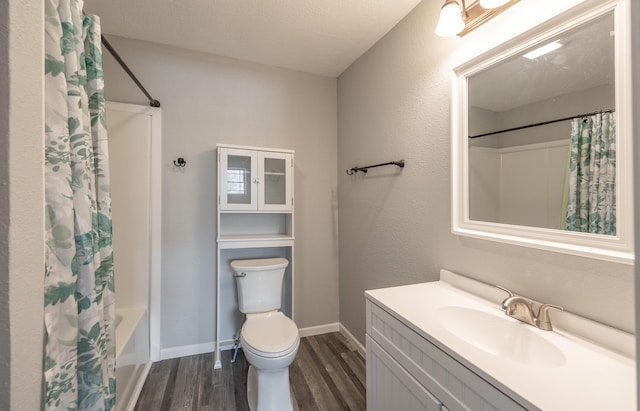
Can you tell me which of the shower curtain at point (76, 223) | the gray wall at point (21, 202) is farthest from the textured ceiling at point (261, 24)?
the gray wall at point (21, 202)

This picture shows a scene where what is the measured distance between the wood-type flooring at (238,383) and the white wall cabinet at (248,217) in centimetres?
16

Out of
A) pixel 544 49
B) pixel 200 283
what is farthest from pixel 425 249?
pixel 200 283

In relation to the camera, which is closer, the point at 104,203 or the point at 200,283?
the point at 104,203

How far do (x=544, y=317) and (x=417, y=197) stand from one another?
0.81 metres

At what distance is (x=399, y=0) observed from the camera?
156 centimetres

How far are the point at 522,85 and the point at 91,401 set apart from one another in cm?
197

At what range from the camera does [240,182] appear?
207 cm

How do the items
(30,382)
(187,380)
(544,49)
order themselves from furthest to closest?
(187,380)
(544,49)
(30,382)

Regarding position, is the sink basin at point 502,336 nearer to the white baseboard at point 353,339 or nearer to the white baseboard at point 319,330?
the white baseboard at point 353,339

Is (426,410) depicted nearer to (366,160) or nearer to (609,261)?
(609,261)

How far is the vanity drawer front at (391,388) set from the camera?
916mm

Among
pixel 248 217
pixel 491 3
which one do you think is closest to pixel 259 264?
pixel 248 217

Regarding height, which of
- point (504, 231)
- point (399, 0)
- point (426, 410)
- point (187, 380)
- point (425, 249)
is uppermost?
point (399, 0)

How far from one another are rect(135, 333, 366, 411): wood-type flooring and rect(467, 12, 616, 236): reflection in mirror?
1.41 m
